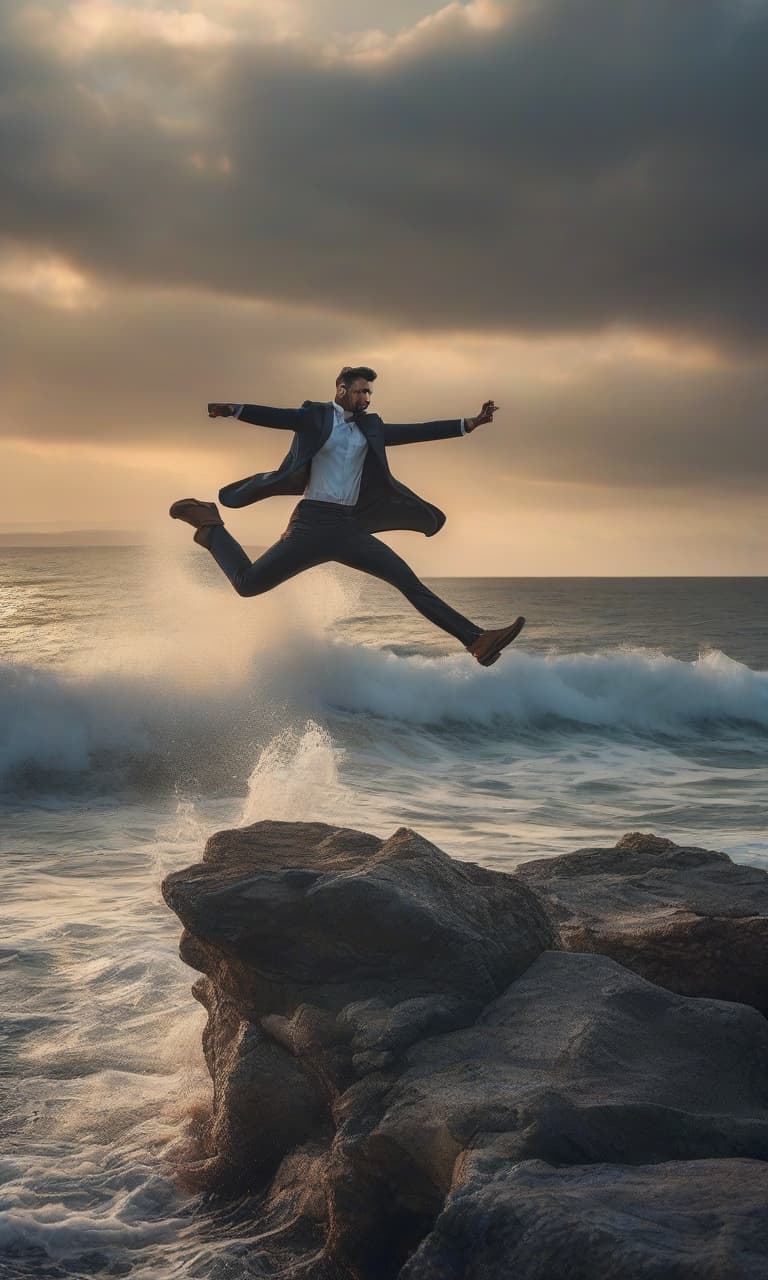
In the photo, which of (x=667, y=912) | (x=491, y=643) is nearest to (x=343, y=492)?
(x=491, y=643)

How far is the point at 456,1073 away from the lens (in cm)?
486

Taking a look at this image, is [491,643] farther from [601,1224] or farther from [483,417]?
[601,1224]

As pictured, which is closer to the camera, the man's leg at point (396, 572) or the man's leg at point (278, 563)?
the man's leg at point (278, 563)

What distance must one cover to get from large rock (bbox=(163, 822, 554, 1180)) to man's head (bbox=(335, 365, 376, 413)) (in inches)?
89.2

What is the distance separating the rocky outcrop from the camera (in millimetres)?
3654

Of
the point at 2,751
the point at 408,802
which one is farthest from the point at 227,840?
the point at 2,751

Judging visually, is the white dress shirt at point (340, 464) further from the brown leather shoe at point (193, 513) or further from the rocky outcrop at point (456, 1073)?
the rocky outcrop at point (456, 1073)

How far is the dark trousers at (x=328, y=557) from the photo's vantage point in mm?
5844

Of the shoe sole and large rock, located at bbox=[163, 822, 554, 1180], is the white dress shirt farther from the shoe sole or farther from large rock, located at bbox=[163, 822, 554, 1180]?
large rock, located at bbox=[163, 822, 554, 1180]

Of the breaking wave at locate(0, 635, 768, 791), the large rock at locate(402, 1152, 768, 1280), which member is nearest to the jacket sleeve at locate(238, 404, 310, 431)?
the large rock at locate(402, 1152, 768, 1280)

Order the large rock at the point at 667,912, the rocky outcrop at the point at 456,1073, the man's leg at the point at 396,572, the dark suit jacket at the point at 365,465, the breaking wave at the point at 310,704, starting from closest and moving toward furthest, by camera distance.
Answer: the rocky outcrop at the point at 456,1073 < the dark suit jacket at the point at 365,465 < the man's leg at the point at 396,572 < the large rock at the point at 667,912 < the breaking wave at the point at 310,704

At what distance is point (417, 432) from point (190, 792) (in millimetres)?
12229

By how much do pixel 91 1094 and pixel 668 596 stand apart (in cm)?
7830

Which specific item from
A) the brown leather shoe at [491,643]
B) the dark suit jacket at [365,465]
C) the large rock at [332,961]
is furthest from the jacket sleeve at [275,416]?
the large rock at [332,961]
